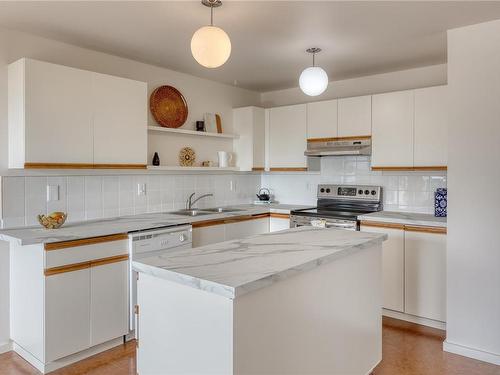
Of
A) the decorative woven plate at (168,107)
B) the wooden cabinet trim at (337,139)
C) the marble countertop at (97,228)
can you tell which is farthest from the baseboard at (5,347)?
the wooden cabinet trim at (337,139)

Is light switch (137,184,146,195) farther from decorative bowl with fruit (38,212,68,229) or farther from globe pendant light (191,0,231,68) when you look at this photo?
globe pendant light (191,0,231,68)

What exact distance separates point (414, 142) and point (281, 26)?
1.70 metres

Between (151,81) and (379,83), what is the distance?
243cm

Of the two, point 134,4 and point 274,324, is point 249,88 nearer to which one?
point 134,4

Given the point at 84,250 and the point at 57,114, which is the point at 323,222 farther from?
the point at 57,114

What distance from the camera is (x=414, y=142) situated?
364 centimetres

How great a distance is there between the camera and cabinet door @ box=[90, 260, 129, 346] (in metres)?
2.81

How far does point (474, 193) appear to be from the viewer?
9.16ft

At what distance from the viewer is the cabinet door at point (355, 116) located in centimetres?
394

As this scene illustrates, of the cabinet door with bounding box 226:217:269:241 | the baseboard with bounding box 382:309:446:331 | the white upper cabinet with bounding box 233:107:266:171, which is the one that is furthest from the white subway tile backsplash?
the baseboard with bounding box 382:309:446:331

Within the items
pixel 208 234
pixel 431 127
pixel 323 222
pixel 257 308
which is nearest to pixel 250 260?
pixel 257 308

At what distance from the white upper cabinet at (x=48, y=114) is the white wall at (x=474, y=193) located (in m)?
2.79

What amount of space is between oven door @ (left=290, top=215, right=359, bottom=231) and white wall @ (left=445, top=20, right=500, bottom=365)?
971mm

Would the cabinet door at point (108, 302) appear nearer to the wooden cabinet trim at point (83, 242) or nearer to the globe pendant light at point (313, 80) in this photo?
the wooden cabinet trim at point (83, 242)
